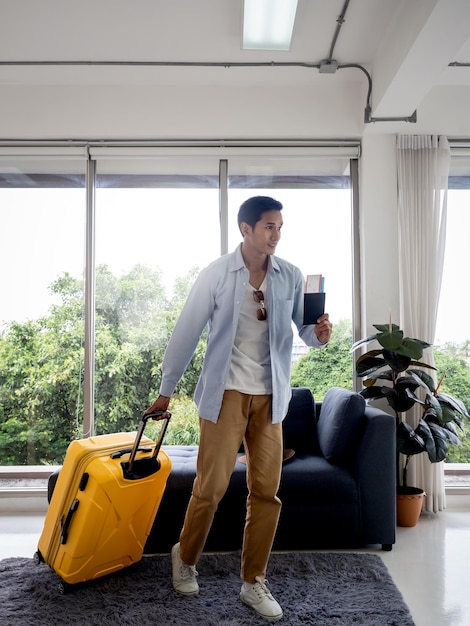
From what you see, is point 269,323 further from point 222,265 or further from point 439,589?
point 439,589

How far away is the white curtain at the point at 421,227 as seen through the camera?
3555mm

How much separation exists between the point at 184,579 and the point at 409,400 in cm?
164

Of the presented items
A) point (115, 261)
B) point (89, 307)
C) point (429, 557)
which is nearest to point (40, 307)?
point (89, 307)

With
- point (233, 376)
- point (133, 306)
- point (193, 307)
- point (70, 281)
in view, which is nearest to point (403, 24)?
point (193, 307)

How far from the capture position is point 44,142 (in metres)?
3.67

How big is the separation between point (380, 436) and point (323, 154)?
1.97 meters

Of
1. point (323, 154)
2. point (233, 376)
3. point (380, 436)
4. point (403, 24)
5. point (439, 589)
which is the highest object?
point (403, 24)

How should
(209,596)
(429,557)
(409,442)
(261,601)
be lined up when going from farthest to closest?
(409,442) < (429,557) < (209,596) < (261,601)

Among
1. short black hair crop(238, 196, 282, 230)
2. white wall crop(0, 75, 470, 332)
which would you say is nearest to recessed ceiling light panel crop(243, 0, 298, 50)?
white wall crop(0, 75, 470, 332)

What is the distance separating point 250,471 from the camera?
209cm

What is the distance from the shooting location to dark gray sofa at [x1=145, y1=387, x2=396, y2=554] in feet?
8.58

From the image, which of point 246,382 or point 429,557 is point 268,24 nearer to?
point 246,382

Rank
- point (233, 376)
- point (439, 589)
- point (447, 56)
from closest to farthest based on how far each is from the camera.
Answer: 1. point (233, 376)
2. point (439, 589)
3. point (447, 56)

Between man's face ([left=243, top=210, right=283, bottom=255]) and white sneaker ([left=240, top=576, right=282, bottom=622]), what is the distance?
126 cm
